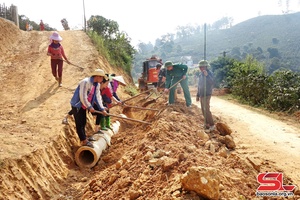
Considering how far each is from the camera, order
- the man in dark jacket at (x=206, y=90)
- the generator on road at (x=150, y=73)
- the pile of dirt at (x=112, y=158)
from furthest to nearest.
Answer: the generator on road at (x=150, y=73) → the man in dark jacket at (x=206, y=90) → the pile of dirt at (x=112, y=158)

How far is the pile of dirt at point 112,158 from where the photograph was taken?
11.5ft

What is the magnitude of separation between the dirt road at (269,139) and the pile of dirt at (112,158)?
0.62 meters

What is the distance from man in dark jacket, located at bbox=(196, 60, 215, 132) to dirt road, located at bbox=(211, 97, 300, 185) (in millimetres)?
868

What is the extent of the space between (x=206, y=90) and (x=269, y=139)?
2.20 metres

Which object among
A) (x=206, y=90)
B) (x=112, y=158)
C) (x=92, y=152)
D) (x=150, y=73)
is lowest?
(x=112, y=158)

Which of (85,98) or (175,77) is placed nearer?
(85,98)

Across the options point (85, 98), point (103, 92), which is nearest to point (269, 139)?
point (103, 92)

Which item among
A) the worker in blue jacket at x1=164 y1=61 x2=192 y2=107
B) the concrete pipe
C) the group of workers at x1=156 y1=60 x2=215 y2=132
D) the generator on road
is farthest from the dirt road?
the generator on road

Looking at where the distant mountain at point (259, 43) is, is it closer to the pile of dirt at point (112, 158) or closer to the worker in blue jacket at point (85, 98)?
the pile of dirt at point (112, 158)

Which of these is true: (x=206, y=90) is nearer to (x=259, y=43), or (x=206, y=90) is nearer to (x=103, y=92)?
(x=103, y=92)

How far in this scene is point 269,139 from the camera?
732 cm

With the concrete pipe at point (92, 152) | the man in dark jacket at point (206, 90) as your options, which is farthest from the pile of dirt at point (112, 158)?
the man in dark jacket at point (206, 90)

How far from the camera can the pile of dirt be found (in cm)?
349

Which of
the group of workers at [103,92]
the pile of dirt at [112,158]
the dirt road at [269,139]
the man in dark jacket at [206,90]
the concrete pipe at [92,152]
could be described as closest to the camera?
the pile of dirt at [112,158]
